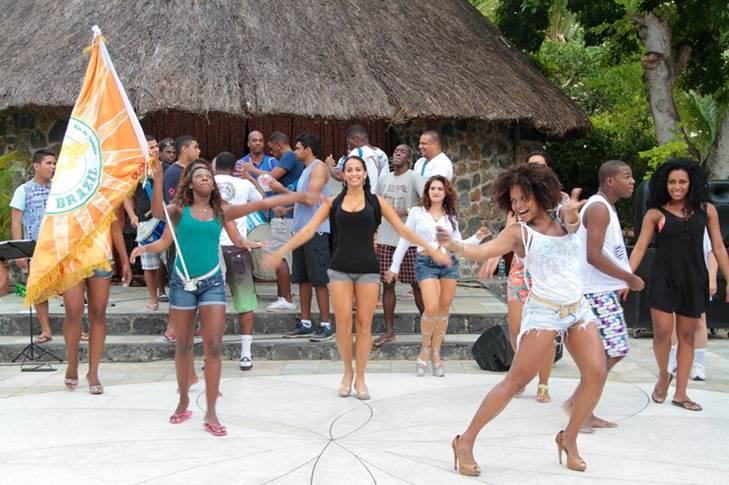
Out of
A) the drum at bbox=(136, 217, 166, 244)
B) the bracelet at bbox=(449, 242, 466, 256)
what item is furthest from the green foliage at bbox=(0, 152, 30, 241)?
the bracelet at bbox=(449, 242, 466, 256)

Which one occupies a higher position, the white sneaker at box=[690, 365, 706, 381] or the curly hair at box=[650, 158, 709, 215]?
the curly hair at box=[650, 158, 709, 215]

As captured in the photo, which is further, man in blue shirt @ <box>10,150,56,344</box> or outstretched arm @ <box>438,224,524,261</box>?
man in blue shirt @ <box>10,150,56,344</box>

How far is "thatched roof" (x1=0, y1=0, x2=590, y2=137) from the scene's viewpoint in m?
12.3

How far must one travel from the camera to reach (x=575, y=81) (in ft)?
78.4

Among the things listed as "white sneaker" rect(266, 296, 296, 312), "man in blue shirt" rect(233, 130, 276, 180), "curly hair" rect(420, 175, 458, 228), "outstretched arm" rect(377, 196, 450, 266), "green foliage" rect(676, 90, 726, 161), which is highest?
"green foliage" rect(676, 90, 726, 161)

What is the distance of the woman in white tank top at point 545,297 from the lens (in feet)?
17.3

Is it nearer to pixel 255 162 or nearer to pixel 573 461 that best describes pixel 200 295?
pixel 573 461

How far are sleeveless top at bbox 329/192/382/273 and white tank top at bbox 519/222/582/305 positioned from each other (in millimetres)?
2172

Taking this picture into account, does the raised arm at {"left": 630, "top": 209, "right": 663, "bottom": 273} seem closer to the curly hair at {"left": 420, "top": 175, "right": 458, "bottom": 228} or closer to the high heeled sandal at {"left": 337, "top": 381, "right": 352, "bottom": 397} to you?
the curly hair at {"left": 420, "top": 175, "right": 458, "bottom": 228}

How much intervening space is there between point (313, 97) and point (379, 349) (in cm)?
443

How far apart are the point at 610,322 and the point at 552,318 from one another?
1057mm

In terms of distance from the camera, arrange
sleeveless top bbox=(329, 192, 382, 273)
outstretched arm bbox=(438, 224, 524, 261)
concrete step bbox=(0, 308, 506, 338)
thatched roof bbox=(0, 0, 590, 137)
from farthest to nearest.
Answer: thatched roof bbox=(0, 0, 590, 137) < concrete step bbox=(0, 308, 506, 338) < sleeveless top bbox=(329, 192, 382, 273) < outstretched arm bbox=(438, 224, 524, 261)

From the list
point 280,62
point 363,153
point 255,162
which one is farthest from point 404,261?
point 280,62

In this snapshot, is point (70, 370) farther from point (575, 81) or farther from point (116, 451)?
point (575, 81)
